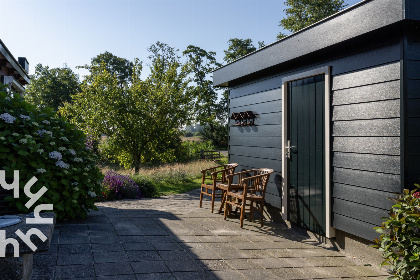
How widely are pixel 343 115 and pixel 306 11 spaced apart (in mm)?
18782

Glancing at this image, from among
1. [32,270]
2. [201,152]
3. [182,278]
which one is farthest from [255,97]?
[201,152]

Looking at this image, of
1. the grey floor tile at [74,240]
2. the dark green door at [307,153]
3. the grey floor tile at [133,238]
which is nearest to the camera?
the grey floor tile at [74,240]

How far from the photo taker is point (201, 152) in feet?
55.9

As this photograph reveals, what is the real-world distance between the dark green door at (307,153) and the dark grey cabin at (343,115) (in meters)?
0.01

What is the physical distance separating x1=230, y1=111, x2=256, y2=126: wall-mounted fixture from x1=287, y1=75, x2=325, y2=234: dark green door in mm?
1030

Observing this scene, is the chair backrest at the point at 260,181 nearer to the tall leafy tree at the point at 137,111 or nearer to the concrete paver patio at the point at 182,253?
the concrete paver patio at the point at 182,253

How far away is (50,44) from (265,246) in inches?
294

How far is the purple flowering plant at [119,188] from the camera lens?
7.13 meters

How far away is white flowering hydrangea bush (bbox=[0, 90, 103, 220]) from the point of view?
3639mm

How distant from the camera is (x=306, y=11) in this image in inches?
808

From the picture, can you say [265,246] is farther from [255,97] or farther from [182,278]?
[255,97]

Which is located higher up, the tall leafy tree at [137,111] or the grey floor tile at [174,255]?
the tall leafy tree at [137,111]

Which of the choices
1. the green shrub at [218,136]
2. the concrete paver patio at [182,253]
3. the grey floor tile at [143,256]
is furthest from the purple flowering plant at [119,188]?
the green shrub at [218,136]

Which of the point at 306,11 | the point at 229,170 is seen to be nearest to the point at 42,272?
the point at 229,170
